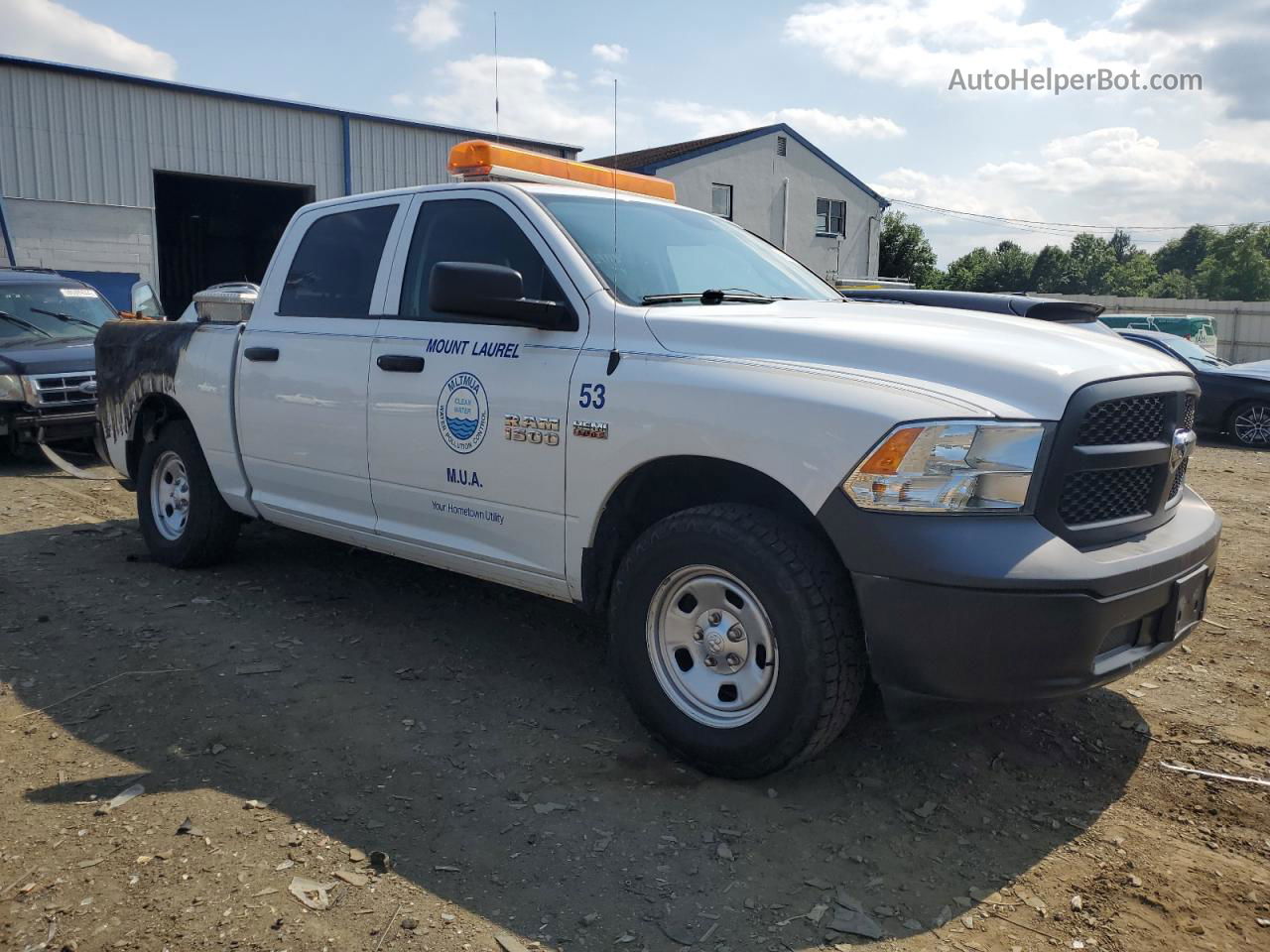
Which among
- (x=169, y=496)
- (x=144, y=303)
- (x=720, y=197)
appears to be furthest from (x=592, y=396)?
(x=720, y=197)

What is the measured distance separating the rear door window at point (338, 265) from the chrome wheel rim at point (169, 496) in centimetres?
139

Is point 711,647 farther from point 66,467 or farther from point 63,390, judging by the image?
point 63,390

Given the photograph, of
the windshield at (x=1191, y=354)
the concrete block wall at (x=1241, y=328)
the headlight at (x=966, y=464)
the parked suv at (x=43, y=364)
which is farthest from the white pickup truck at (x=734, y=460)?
the concrete block wall at (x=1241, y=328)

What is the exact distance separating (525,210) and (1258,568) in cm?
486

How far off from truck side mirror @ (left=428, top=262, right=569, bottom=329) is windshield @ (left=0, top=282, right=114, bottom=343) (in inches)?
331

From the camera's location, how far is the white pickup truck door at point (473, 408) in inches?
149

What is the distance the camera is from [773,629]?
312 centimetres

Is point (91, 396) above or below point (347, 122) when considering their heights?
below

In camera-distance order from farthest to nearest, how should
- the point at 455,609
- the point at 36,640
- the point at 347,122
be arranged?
the point at 347,122
the point at 455,609
the point at 36,640

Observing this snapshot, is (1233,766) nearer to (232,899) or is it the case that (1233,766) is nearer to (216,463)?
(232,899)

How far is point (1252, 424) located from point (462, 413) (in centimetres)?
1226

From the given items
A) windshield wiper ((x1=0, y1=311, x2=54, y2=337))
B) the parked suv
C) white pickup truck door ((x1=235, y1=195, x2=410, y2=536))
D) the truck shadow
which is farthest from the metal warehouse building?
the truck shadow

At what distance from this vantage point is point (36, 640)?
4.68 m

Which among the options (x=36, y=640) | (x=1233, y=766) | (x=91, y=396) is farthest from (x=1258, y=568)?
(x=91, y=396)
